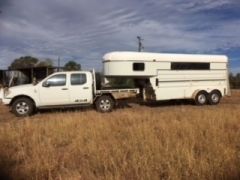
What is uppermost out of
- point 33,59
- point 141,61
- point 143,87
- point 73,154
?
point 33,59

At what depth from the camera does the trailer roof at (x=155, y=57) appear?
17.6m

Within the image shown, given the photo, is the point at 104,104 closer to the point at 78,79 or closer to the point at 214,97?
the point at 78,79

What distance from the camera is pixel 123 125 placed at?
35.9ft

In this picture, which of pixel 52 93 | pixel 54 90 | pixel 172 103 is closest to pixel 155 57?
pixel 172 103

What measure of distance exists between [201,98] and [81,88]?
6886 mm

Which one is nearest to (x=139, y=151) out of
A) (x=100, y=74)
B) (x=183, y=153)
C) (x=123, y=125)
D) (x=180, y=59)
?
(x=183, y=153)

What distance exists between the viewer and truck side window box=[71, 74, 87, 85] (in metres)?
16.0

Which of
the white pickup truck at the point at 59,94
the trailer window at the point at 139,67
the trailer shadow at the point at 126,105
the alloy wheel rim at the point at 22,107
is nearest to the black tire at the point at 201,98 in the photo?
the trailer shadow at the point at 126,105

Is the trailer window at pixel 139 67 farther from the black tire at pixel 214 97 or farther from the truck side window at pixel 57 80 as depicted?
the black tire at pixel 214 97

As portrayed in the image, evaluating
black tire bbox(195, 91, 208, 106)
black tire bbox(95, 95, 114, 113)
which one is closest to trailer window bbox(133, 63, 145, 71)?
black tire bbox(95, 95, 114, 113)

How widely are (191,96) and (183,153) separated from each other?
12877 mm

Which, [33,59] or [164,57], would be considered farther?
[33,59]

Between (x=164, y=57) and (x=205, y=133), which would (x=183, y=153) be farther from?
(x=164, y=57)

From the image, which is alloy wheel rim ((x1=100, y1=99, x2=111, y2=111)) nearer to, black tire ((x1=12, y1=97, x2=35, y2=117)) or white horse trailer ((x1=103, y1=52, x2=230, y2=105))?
white horse trailer ((x1=103, y1=52, x2=230, y2=105))
